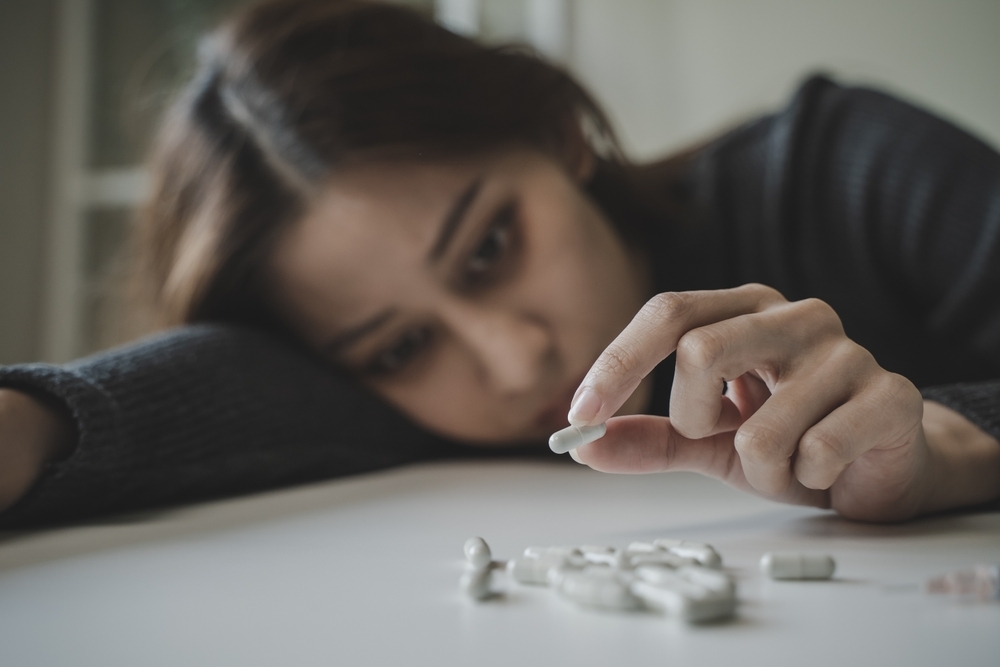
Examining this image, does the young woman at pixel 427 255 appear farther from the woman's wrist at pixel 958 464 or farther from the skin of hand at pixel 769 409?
the skin of hand at pixel 769 409

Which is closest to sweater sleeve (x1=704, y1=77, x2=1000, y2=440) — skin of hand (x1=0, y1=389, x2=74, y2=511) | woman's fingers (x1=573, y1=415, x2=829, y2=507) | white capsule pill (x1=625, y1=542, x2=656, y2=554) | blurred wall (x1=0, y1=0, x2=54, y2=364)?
woman's fingers (x1=573, y1=415, x2=829, y2=507)

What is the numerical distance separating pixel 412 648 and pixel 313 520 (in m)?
0.30

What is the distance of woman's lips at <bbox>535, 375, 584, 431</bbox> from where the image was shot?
82 centimetres

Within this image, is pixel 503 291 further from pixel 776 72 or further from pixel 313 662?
pixel 776 72

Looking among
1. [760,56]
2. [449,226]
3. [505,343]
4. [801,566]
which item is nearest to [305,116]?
[449,226]

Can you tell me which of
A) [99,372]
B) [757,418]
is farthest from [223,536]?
[757,418]

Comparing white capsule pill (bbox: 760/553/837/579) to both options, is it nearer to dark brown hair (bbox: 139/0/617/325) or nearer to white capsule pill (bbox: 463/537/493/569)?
white capsule pill (bbox: 463/537/493/569)

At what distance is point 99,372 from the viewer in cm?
63

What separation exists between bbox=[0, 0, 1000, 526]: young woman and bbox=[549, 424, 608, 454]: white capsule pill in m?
0.18

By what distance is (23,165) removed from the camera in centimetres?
192

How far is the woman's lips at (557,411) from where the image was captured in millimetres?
820

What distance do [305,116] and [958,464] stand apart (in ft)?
2.47

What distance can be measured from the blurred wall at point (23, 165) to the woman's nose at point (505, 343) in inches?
61.6

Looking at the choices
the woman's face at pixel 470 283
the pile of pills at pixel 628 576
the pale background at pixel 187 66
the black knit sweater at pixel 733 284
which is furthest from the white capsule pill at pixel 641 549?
the pale background at pixel 187 66
